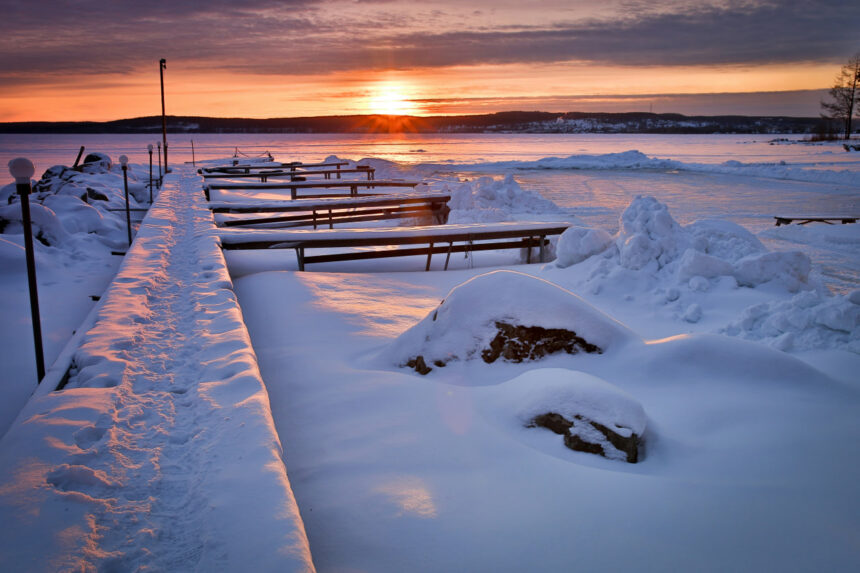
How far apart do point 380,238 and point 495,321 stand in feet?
16.4

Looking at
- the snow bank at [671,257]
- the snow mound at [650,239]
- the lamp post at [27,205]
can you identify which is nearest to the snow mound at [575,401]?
the lamp post at [27,205]

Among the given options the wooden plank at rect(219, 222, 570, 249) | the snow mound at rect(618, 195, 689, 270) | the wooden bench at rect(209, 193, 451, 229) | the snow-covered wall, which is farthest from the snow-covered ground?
the wooden bench at rect(209, 193, 451, 229)

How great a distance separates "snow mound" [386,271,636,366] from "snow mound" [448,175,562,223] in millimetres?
10872

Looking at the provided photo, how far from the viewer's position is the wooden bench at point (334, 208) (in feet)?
41.3

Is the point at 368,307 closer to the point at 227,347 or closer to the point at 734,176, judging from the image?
the point at 227,347

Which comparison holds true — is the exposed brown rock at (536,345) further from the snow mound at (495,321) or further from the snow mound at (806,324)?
the snow mound at (806,324)

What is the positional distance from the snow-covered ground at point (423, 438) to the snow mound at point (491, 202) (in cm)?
942

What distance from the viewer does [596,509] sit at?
249 centimetres

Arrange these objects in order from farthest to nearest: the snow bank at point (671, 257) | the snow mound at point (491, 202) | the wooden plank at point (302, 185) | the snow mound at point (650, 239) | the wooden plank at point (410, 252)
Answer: the wooden plank at point (302, 185) < the snow mound at point (491, 202) < the wooden plank at point (410, 252) < the snow mound at point (650, 239) < the snow bank at point (671, 257)

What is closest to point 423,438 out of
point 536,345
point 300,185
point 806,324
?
point 536,345

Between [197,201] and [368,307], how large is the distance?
30.0 ft

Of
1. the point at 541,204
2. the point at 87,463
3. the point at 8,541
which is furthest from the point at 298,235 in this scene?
the point at 541,204

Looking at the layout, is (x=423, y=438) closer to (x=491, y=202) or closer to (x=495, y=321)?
(x=495, y=321)

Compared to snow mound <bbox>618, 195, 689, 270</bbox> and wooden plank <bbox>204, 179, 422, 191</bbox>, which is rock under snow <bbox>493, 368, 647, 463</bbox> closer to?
snow mound <bbox>618, 195, 689, 270</bbox>
